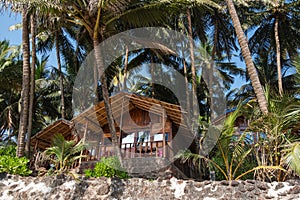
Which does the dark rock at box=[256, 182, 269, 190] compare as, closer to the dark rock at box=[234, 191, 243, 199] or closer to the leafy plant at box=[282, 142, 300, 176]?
the dark rock at box=[234, 191, 243, 199]

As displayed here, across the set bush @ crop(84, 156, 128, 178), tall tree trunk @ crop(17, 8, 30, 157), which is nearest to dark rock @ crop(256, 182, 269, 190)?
bush @ crop(84, 156, 128, 178)

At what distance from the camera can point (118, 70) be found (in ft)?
64.1

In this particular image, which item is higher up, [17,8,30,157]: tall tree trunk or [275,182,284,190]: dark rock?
[17,8,30,157]: tall tree trunk

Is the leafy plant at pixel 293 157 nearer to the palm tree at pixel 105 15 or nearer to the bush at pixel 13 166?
the palm tree at pixel 105 15

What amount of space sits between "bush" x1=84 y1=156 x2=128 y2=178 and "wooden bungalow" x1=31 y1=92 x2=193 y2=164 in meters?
3.27

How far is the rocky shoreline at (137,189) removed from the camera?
607 centimetres

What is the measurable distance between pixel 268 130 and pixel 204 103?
619 inches

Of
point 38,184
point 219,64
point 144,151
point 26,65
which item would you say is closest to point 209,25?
point 219,64

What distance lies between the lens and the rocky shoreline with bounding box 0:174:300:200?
19.9 feet

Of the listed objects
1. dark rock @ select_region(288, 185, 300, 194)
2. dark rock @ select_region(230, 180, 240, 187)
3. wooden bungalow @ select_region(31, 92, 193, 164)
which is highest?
wooden bungalow @ select_region(31, 92, 193, 164)

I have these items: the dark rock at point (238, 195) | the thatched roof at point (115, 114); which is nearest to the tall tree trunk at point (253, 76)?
the dark rock at point (238, 195)

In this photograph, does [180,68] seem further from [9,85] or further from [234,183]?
[234,183]

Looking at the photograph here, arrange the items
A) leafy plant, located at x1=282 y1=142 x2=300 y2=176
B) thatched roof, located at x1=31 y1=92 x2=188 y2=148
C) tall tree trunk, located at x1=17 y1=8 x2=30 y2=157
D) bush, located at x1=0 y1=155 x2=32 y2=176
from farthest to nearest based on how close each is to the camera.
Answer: thatched roof, located at x1=31 y1=92 x2=188 y2=148 < tall tree trunk, located at x1=17 y1=8 x2=30 y2=157 < bush, located at x1=0 y1=155 x2=32 y2=176 < leafy plant, located at x1=282 y1=142 x2=300 y2=176

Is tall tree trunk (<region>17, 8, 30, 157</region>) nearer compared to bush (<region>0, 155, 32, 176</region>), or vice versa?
bush (<region>0, 155, 32, 176</region>)
